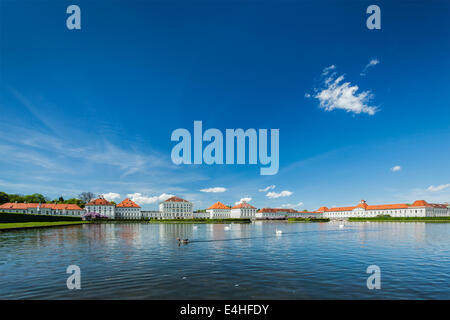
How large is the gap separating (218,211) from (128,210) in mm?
59761

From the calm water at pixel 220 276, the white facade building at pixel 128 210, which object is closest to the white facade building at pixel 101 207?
the white facade building at pixel 128 210

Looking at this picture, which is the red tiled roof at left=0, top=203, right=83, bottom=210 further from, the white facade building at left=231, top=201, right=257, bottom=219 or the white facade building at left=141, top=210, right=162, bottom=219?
the white facade building at left=231, top=201, right=257, bottom=219

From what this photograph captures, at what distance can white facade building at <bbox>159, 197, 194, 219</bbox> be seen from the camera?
6186 inches

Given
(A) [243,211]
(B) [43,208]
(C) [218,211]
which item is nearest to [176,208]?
(C) [218,211]

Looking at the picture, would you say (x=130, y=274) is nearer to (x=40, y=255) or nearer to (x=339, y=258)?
(x=40, y=255)

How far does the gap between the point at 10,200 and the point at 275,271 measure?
143 m

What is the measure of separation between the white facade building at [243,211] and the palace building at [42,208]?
96244 mm

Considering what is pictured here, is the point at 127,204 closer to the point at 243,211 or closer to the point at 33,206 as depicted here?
the point at 33,206

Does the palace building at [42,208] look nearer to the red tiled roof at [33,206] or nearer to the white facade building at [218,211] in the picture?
the red tiled roof at [33,206]

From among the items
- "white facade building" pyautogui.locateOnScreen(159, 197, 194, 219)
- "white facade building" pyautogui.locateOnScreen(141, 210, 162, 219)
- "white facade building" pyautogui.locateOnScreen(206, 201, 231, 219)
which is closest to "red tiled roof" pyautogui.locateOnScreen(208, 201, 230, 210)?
"white facade building" pyautogui.locateOnScreen(206, 201, 231, 219)

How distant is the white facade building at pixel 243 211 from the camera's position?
594 feet

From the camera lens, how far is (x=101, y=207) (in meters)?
142

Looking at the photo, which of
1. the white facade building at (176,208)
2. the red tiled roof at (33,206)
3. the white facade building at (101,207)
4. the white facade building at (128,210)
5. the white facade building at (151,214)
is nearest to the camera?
the red tiled roof at (33,206)
